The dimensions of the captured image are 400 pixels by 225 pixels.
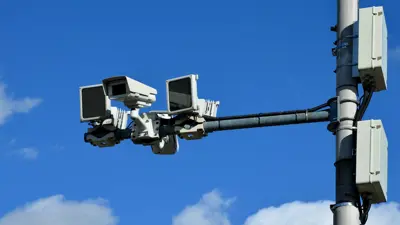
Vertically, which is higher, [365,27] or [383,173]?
[365,27]

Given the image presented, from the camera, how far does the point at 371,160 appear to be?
15320 millimetres

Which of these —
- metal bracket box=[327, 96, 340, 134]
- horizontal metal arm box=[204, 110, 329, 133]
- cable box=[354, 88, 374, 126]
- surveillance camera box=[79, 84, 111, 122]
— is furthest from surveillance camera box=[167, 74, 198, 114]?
cable box=[354, 88, 374, 126]

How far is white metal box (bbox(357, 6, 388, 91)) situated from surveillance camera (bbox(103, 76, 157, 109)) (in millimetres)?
2579

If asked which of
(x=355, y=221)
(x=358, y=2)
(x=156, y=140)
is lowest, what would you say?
(x=355, y=221)

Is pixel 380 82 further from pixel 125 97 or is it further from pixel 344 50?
pixel 125 97

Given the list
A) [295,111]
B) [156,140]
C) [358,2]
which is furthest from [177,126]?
[358,2]

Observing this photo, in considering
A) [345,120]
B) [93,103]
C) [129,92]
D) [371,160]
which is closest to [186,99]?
[129,92]

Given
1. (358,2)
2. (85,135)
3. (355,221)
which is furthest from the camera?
(85,135)

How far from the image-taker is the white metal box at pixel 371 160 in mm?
15258

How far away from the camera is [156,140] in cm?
1695

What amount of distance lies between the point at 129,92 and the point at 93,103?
3.06 ft

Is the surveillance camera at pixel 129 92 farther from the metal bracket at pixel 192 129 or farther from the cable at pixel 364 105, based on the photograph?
the cable at pixel 364 105

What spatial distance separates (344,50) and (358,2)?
2.02 feet

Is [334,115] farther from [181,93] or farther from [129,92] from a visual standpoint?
[129,92]
